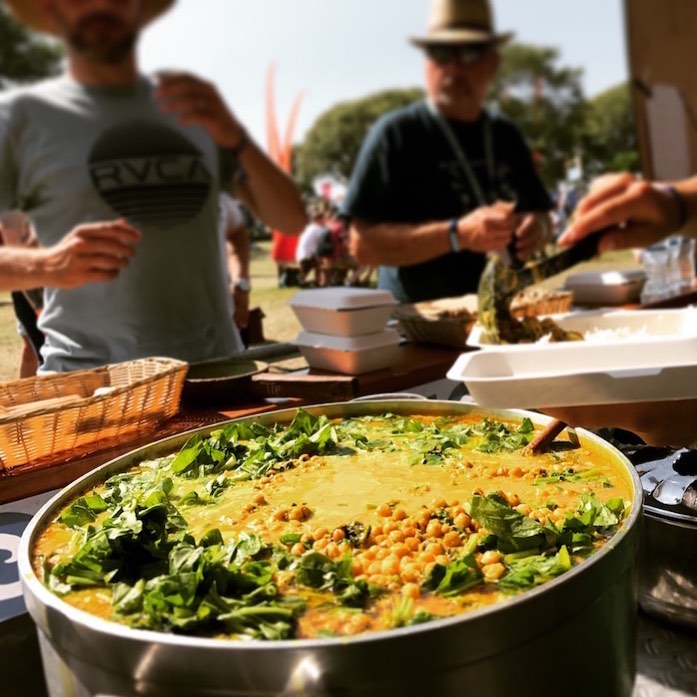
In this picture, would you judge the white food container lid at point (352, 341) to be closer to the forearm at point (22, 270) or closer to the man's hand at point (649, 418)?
A: the forearm at point (22, 270)

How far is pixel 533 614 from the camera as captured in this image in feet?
1.62

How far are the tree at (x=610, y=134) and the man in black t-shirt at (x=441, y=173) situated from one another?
2.07m

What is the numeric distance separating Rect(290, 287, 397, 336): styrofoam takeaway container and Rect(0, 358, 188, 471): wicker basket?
50 centimetres

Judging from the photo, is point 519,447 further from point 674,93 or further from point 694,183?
point 674,93

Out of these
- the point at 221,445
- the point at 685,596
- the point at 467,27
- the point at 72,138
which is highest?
the point at 467,27

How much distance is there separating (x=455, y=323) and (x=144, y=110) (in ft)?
3.95

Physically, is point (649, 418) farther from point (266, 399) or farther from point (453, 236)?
point (453, 236)

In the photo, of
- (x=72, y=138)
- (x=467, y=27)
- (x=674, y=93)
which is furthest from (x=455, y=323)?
(x=674, y=93)

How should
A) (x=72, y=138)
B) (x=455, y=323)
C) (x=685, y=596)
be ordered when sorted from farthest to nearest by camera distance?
(x=72, y=138), (x=455, y=323), (x=685, y=596)

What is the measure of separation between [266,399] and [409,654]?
1.21 metres

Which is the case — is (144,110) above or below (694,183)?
above

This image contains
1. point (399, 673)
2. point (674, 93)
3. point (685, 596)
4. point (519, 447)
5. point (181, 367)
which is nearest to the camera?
point (399, 673)

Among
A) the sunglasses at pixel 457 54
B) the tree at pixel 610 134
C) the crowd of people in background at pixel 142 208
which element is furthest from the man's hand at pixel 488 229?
the tree at pixel 610 134

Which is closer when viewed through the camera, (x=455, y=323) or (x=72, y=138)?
(x=455, y=323)
